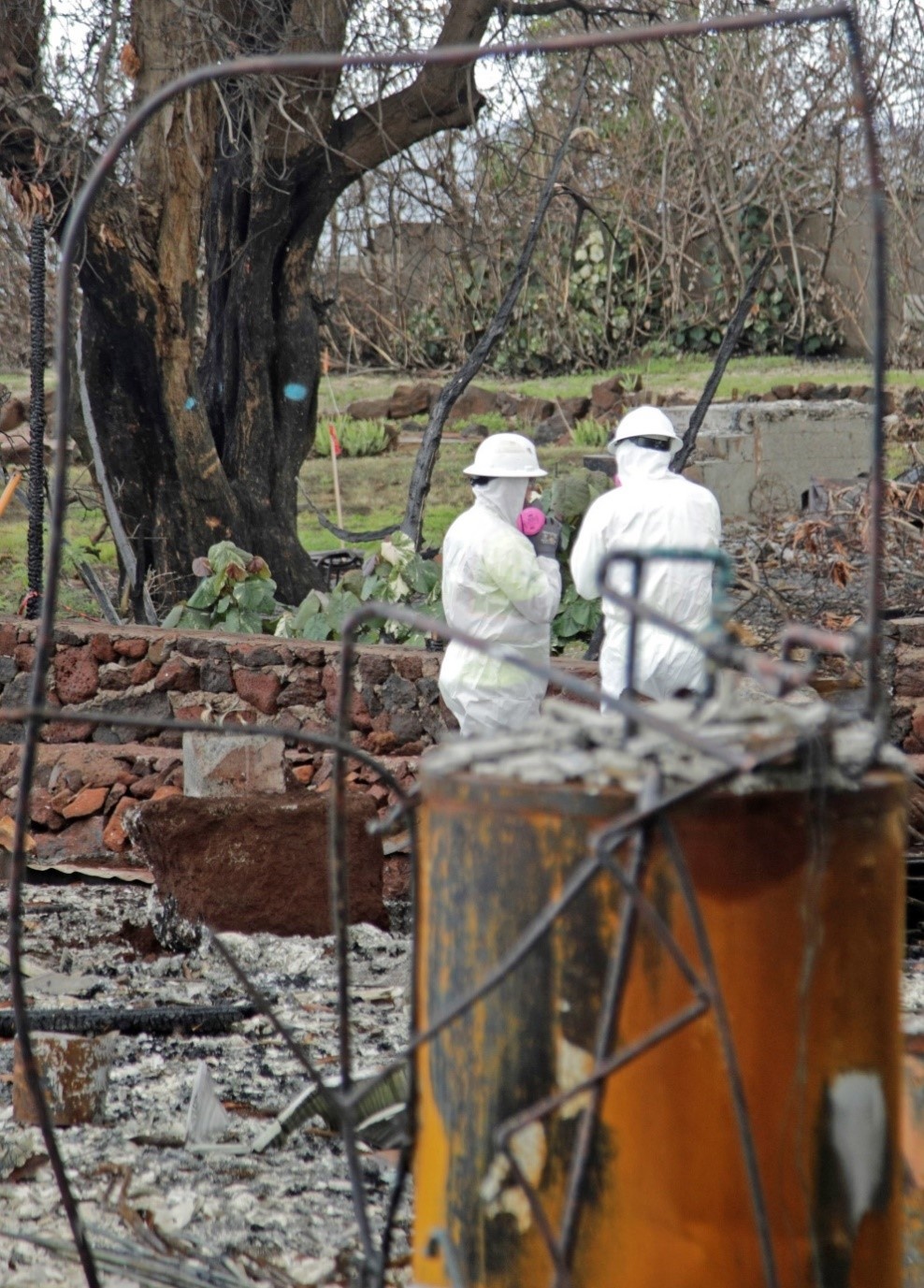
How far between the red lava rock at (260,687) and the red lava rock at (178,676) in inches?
10.0

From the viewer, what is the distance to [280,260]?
1076 cm

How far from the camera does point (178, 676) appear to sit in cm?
740

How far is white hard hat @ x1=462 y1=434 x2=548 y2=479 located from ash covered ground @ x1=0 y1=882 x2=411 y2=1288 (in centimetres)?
185

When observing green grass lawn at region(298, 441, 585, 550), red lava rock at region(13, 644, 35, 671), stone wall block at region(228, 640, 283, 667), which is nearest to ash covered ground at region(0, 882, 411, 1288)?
stone wall block at region(228, 640, 283, 667)

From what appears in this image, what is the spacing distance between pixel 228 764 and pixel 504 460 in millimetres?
1932

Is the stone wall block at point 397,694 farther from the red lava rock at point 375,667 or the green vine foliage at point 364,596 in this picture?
the green vine foliage at point 364,596

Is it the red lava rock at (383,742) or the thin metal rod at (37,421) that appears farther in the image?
the thin metal rod at (37,421)

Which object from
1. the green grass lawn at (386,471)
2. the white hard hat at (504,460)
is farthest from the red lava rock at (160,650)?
the green grass lawn at (386,471)

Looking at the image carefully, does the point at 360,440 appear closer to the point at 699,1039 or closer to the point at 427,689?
the point at 427,689

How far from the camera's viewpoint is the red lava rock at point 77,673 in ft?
24.4

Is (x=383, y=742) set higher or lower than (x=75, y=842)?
higher

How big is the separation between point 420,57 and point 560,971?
136cm

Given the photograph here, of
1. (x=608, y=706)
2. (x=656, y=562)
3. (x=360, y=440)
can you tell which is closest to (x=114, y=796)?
(x=656, y=562)

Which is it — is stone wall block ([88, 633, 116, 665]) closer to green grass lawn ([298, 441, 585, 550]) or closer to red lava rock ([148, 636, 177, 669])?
red lava rock ([148, 636, 177, 669])
